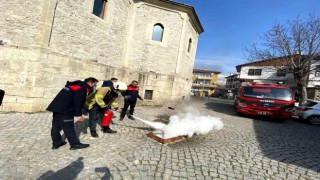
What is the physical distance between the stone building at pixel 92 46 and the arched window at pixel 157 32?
2.6 inches

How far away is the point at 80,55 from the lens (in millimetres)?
10023

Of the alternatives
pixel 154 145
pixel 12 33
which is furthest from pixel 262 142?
pixel 12 33

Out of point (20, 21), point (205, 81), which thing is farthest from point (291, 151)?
point (205, 81)

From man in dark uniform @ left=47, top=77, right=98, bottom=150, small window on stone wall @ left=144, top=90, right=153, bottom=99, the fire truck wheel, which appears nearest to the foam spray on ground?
man in dark uniform @ left=47, top=77, right=98, bottom=150

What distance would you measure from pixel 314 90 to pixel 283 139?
2965 centimetres

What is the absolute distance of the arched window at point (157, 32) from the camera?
556 inches

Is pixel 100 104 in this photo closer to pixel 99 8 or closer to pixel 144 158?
pixel 144 158

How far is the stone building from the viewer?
8070 millimetres

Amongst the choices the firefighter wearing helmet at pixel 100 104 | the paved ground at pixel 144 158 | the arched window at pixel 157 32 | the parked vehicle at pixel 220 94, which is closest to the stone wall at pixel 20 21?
the paved ground at pixel 144 158

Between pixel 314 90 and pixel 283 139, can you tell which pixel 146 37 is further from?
pixel 314 90

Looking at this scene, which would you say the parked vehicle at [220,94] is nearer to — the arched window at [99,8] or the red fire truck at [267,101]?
the red fire truck at [267,101]

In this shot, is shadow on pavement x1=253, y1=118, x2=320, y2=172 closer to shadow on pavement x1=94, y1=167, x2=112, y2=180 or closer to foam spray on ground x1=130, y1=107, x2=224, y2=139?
foam spray on ground x1=130, y1=107, x2=224, y2=139

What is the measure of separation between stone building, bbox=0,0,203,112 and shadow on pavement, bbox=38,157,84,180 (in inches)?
224

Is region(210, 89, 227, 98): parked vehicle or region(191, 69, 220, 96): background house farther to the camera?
region(191, 69, 220, 96): background house
